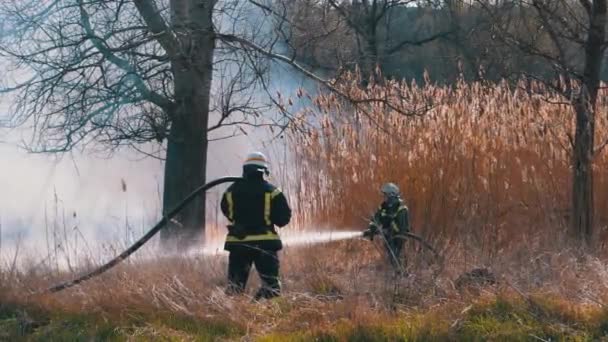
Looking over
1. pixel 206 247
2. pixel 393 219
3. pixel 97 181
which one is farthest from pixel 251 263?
pixel 97 181

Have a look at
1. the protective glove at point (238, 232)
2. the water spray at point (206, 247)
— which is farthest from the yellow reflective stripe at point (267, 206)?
the water spray at point (206, 247)

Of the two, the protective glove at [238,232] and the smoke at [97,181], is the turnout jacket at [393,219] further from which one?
the smoke at [97,181]

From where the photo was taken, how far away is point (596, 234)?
9.16m

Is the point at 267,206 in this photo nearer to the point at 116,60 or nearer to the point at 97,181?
the point at 116,60

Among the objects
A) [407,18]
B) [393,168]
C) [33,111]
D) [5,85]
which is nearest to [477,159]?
[393,168]

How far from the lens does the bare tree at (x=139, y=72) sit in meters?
9.91

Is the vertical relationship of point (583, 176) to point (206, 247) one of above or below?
above

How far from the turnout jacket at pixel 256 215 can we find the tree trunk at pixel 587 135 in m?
3.03

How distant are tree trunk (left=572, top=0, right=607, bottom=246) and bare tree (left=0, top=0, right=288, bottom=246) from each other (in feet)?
11.9

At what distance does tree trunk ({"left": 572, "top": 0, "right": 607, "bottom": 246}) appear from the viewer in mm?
8945

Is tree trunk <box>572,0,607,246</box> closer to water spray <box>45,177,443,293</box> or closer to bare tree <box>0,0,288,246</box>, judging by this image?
water spray <box>45,177,443,293</box>

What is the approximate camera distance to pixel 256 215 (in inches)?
310

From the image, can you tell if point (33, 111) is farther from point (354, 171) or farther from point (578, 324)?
point (578, 324)

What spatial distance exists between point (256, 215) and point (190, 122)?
3470mm
